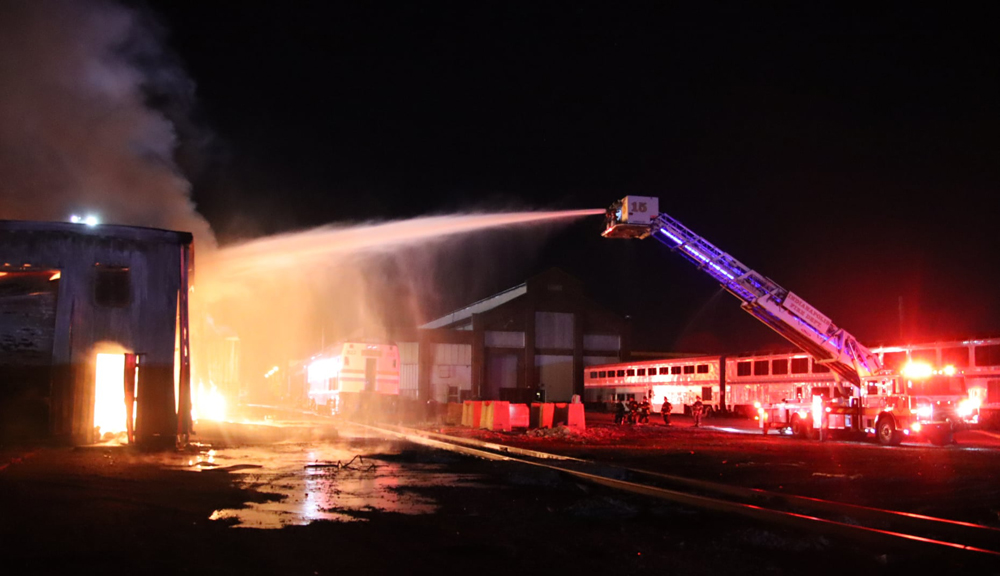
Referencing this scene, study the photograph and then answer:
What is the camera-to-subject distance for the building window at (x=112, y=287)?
16.8 metres

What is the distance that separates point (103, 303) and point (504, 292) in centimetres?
4668

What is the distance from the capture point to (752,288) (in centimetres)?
2212

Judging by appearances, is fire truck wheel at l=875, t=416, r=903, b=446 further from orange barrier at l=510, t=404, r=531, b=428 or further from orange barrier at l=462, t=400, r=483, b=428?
orange barrier at l=462, t=400, r=483, b=428

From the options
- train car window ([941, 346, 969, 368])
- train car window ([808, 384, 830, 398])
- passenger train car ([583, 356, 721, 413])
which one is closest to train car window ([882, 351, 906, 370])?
train car window ([941, 346, 969, 368])

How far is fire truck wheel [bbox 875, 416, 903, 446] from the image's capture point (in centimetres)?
2080

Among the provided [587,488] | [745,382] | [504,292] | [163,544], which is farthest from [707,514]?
[504,292]

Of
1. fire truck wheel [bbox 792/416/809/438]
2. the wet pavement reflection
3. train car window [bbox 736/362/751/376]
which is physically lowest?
fire truck wheel [bbox 792/416/809/438]

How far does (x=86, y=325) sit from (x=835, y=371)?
67.7 ft

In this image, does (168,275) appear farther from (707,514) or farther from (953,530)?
(953,530)

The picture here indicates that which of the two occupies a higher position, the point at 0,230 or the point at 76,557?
the point at 0,230

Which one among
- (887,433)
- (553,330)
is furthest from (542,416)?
(553,330)

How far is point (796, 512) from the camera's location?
9.33 m

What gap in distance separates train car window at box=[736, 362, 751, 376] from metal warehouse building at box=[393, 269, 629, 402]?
59.9ft

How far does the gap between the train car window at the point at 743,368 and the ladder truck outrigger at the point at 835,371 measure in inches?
574
